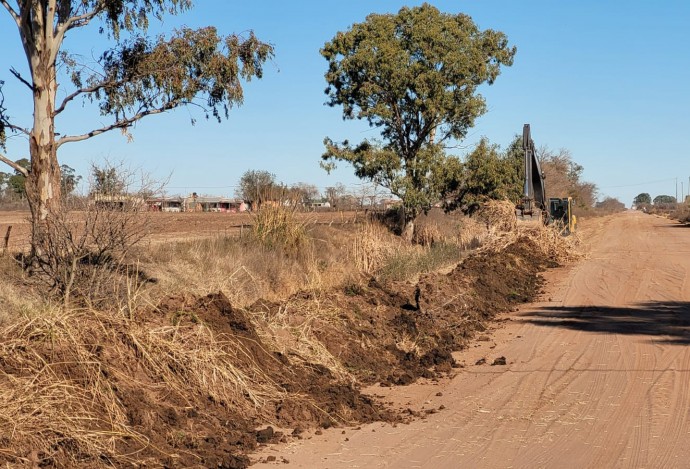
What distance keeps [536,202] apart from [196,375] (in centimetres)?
3102

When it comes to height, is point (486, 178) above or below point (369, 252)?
above

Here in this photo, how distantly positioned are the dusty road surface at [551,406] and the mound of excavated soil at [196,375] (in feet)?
1.79

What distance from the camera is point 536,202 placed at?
3766cm

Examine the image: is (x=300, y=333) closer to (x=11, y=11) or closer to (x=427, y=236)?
(x=11, y=11)

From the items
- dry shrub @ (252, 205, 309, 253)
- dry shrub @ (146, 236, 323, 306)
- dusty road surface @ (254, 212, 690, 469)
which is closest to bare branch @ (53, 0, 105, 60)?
dry shrub @ (146, 236, 323, 306)

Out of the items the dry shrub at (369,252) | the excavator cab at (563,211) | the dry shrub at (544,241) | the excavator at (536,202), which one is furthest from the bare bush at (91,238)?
the excavator cab at (563,211)

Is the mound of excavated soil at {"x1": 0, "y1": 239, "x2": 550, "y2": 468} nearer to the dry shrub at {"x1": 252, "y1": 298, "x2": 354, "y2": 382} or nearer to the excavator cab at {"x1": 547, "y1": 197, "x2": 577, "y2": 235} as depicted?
the dry shrub at {"x1": 252, "y1": 298, "x2": 354, "y2": 382}

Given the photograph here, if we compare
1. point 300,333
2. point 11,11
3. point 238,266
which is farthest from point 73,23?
point 300,333

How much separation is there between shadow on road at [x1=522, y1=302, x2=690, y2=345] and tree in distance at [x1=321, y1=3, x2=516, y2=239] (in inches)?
834

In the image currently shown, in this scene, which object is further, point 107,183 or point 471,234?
point 471,234

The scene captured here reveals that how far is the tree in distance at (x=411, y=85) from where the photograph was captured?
122ft

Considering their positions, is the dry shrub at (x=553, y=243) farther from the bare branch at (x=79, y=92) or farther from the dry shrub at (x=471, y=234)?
the bare branch at (x=79, y=92)

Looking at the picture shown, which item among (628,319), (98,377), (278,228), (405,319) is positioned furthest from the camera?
(278,228)

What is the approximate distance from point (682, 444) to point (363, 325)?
6.05 meters
